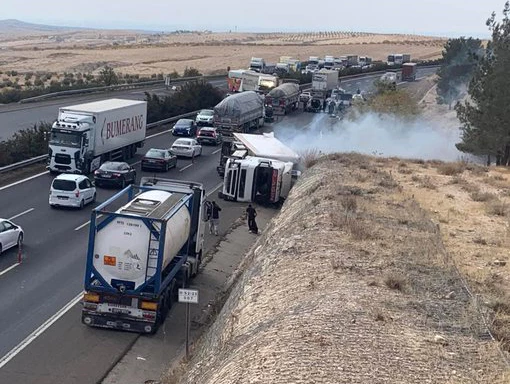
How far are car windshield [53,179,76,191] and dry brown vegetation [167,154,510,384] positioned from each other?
10097 millimetres

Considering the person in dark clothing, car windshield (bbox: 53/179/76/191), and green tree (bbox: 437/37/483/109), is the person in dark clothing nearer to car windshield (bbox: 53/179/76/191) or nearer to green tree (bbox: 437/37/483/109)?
car windshield (bbox: 53/179/76/191)

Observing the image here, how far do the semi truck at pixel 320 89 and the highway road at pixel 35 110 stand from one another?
45.6 ft

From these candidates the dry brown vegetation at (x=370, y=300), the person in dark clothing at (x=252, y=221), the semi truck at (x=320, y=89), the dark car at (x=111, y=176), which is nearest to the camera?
the dry brown vegetation at (x=370, y=300)

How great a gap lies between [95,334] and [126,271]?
1.77 meters

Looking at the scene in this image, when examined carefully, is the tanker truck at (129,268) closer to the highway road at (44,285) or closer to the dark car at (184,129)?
the highway road at (44,285)

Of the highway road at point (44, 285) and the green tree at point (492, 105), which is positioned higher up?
the green tree at point (492, 105)

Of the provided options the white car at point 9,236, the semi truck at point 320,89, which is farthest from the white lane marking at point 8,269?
the semi truck at point 320,89

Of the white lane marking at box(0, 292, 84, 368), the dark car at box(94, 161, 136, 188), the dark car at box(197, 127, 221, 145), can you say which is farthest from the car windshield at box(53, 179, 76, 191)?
the dark car at box(197, 127, 221, 145)

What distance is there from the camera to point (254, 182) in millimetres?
37469

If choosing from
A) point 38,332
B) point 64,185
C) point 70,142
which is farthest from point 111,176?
point 38,332

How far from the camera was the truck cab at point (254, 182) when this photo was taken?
122 feet

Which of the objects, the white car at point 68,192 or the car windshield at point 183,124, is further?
the car windshield at point 183,124

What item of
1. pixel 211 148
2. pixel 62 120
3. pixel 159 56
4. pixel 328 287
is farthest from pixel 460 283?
pixel 159 56

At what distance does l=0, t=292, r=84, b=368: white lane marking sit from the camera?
17.4m
